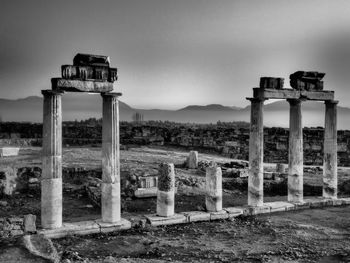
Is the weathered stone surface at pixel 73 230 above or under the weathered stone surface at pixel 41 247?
under

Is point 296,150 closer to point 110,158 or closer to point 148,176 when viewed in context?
point 148,176

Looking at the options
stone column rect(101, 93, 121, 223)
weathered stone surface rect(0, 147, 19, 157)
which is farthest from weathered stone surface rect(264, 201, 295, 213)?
weathered stone surface rect(0, 147, 19, 157)

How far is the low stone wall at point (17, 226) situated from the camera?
9.59m

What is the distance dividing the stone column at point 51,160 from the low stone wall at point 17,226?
47cm

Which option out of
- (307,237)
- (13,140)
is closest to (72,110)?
(13,140)

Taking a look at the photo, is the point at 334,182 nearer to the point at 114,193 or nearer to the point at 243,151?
the point at 114,193

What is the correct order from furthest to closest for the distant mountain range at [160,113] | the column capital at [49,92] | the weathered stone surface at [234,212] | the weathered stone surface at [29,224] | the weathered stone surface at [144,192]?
the distant mountain range at [160,113] → the weathered stone surface at [144,192] → the weathered stone surface at [234,212] → the column capital at [49,92] → the weathered stone surface at [29,224]

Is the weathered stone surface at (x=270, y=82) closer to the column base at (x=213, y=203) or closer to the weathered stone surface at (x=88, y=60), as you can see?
the column base at (x=213, y=203)

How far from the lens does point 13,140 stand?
30.8 metres

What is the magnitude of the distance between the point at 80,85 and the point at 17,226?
157 inches

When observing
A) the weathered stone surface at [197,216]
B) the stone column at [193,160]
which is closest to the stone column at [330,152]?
the weathered stone surface at [197,216]

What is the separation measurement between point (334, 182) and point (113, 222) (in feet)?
28.5

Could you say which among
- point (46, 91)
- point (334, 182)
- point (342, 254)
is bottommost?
point (342, 254)

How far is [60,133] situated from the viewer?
411 inches
